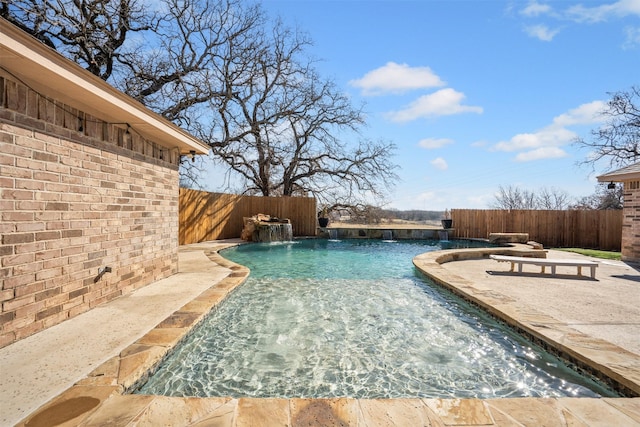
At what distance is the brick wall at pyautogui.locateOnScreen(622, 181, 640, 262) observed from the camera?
743 cm

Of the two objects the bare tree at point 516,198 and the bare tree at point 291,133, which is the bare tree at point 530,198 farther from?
the bare tree at point 291,133

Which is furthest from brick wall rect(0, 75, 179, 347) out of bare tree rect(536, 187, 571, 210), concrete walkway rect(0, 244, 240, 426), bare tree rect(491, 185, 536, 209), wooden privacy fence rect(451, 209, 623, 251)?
bare tree rect(536, 187, 571, 210)

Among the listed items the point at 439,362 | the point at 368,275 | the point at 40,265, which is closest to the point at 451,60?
the point at 368,275

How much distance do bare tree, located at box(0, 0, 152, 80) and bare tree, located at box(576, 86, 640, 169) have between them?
2006 cm

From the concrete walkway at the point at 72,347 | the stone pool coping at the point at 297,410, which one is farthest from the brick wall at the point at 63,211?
the stone pool coping at the point at 297,410

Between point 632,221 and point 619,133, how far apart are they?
1106 cm

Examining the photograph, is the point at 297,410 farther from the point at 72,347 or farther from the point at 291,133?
the point at 291,133

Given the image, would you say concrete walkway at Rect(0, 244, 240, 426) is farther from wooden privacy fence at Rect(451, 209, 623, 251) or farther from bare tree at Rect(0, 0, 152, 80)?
wooden privacy fence at Rect(451, 209, 623, 251)

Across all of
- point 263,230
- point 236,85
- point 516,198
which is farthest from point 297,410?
point 516,198

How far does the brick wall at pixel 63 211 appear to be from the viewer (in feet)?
8.42

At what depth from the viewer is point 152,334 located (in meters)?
2.80

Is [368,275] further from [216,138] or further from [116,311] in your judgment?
[216,138]

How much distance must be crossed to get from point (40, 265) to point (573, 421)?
410 centimetres

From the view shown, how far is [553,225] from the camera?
13.2 meters
